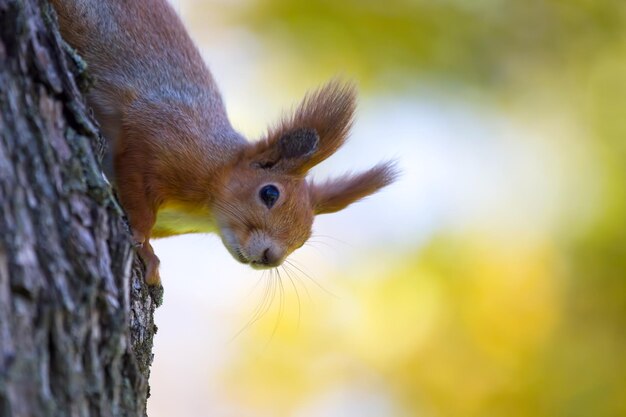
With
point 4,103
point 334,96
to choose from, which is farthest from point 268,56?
point 4,103

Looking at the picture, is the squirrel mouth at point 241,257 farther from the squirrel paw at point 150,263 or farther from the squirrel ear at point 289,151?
the squirrel paw at point 150,263

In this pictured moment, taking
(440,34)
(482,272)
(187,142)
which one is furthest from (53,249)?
(440,34)

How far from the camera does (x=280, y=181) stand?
9.63ft

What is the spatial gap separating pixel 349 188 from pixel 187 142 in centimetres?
68

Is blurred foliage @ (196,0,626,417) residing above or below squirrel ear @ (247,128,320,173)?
above

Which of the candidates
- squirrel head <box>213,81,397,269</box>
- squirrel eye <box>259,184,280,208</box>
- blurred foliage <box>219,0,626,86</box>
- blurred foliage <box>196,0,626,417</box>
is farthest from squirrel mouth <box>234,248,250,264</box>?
blurred foliage <box>219,0,626,86</box>

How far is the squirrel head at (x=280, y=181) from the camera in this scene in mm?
2816

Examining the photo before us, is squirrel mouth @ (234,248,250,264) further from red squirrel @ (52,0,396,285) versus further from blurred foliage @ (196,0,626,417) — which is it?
blurred foliage @ (196,0,626,417)

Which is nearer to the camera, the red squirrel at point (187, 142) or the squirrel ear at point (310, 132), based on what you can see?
the red squirrel at point (187, 142)

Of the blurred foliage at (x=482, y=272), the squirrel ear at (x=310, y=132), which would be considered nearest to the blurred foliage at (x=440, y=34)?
the blurred foliage at (x=482, y=272)

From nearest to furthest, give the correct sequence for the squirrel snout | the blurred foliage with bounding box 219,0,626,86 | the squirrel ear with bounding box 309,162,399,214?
the squirrel snout → the squirrel ear with bounding box 309,162,399,214 → the blurred foliage with bounding box 219,0,626,86

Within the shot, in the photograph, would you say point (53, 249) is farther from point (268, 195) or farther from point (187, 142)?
point (268, 195)

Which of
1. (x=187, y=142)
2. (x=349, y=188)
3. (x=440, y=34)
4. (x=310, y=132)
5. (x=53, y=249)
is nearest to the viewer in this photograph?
(x=53, y=249)

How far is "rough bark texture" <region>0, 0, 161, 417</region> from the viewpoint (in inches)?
50.9
